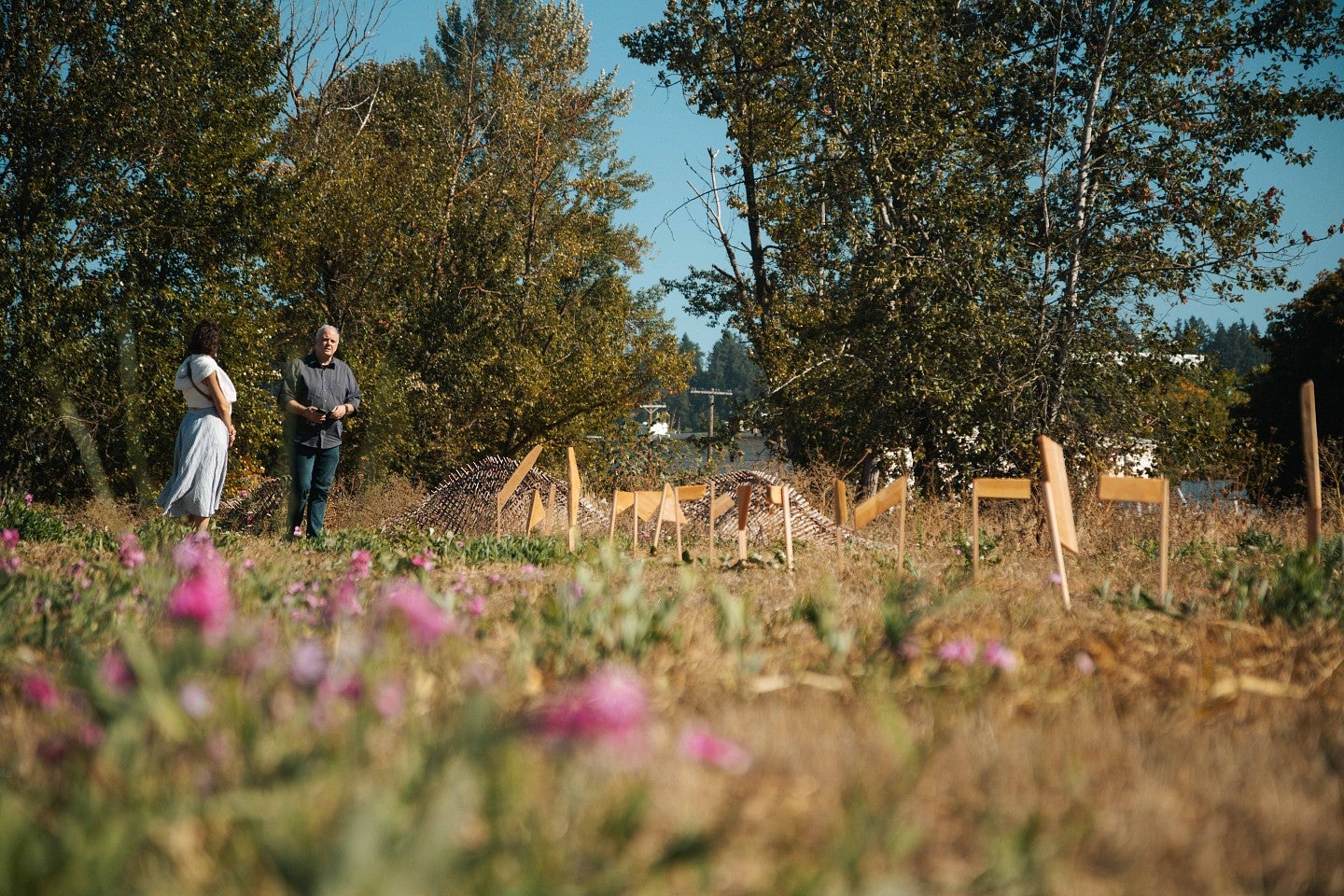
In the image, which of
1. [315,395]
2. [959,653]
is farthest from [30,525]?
[959,653]

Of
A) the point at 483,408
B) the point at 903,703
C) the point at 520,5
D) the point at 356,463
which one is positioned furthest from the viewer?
the point at 520,5

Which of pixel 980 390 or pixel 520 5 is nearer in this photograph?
pixel 980 390

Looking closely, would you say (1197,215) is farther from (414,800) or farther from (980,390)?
(414,800)

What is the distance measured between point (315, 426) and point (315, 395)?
250mm

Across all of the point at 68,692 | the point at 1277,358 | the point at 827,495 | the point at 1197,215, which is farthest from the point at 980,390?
the point at 1277,358

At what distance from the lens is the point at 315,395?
26.7 ft

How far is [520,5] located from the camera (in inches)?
1203

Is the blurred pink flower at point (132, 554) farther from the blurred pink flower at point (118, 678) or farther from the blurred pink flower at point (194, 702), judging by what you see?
Answer: the blurred pink flower at point (194, 702)

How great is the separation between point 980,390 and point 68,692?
11899 millimetres

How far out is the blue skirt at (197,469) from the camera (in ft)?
24.1

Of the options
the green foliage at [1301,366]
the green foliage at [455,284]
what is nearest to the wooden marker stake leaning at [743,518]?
the green foliage at [455,284]

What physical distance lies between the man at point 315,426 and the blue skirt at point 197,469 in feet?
2.13

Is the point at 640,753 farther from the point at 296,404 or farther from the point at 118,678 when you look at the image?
the point at 296,404

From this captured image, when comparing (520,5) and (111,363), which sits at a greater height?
(520,5)
